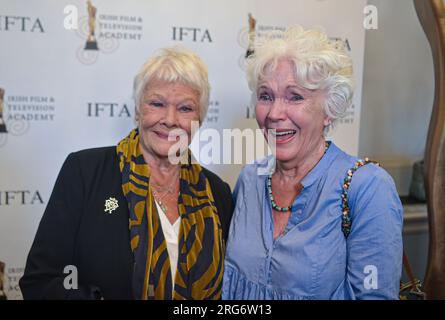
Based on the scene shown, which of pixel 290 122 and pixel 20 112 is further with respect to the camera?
pixel 20 112

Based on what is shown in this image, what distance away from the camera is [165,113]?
55.1 inches

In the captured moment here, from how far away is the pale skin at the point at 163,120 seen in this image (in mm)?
1396

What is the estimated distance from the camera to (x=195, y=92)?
143 cm

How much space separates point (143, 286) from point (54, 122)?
0.88 m

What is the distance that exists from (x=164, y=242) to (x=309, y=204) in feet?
1.42

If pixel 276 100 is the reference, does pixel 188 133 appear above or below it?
below

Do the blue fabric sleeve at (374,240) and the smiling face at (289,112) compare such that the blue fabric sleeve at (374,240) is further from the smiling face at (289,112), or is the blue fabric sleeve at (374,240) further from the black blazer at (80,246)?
the black blazer at (80,246)

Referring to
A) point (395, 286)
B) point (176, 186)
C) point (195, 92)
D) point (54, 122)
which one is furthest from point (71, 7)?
point (395, 286)

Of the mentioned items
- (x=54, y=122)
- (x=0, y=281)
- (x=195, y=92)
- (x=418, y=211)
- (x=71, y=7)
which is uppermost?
(x=71, y=7)

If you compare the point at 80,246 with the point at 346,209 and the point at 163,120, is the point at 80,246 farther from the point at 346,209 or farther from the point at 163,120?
the point at 346,209

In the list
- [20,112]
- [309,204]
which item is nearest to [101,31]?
[20,112]

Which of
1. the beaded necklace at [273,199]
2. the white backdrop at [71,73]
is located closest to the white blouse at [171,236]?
the beaded necklace at [273,199]
